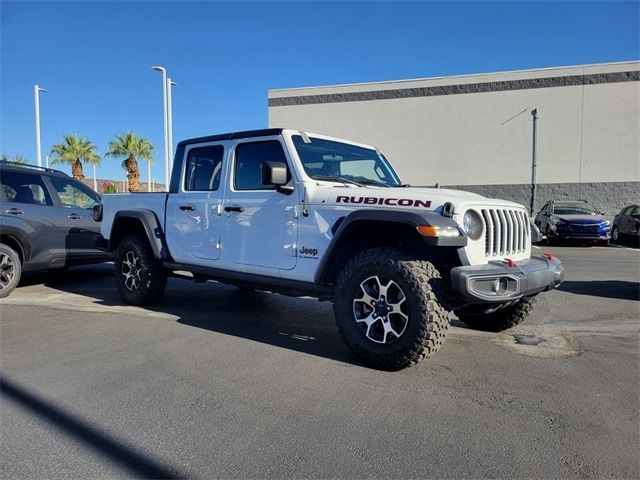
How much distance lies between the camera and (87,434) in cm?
302

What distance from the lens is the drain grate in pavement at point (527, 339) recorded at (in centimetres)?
493

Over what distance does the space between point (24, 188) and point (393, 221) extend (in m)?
6.25

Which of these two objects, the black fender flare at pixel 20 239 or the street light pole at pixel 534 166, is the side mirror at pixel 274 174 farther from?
the street light pole at pixel 534 166

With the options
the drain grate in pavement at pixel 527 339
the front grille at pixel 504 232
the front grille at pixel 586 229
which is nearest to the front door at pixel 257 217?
the front grille at pixel 504 232

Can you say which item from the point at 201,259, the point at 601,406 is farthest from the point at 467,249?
the point at 201,259

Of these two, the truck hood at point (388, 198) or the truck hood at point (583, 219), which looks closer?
the truck hood at point (388, 198)

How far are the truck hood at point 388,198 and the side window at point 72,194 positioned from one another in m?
5.32

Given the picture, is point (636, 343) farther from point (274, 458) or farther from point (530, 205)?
point (530, 205)

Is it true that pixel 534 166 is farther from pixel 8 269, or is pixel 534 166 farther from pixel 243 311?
pixel 8 269

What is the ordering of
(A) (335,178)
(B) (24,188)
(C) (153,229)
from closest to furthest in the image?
(A) (335,178) < (C) (153,229) < (B) (24,188)

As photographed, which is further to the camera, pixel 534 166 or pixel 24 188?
pixel 534 166

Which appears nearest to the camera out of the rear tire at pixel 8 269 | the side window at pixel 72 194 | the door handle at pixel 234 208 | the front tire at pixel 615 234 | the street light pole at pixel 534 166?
the door handle at pixel 234 208

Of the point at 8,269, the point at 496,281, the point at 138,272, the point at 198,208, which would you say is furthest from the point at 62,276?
the point at 496,281

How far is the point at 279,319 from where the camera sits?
5.94 metres
